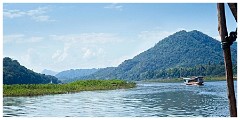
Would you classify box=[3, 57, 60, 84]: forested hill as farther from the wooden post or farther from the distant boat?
the wooden post

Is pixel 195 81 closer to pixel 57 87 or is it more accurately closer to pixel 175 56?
pixel 57 87

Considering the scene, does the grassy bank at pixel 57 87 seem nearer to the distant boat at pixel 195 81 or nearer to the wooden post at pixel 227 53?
the distant boat at pixel 195 81

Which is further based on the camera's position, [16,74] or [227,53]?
[16,74]

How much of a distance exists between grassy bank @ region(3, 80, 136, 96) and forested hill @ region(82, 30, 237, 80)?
15.1m

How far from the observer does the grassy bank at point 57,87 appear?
14992 millimetres

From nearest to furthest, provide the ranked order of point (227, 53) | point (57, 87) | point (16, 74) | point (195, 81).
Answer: point (227, 53) < point (57, 87) < point (16, 74) < point (195, 81)

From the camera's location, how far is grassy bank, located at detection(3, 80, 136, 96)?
14992 mm

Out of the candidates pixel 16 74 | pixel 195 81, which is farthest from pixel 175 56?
pixel 16 74

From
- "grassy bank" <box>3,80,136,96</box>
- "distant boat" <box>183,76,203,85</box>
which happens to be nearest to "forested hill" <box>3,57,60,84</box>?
"grassy bank" <box>3,80,136,96</box>

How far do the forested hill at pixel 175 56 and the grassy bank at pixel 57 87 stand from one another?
15.1 meters

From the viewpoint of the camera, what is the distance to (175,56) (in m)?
44.2

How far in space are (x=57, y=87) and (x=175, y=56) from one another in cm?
2848

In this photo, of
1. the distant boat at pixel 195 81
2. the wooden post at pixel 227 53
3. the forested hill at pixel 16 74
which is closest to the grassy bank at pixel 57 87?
the forested hill at pixel 16 74

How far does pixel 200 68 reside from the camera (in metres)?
33.0
